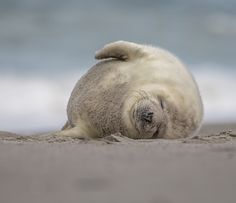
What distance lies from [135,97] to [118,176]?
11.4 ft

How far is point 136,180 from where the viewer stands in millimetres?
2555

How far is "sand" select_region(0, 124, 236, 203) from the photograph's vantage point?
7.43 feet

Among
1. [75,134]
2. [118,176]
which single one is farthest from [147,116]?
[118,176]

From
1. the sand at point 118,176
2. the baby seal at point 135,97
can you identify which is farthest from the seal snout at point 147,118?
the sand at point 118,176

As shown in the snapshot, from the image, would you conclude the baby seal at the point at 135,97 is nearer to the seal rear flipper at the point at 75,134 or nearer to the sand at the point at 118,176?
the seal rear flipper at the point at 75,134

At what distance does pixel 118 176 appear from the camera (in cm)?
264

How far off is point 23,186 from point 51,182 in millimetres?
124

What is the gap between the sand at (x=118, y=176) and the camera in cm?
227

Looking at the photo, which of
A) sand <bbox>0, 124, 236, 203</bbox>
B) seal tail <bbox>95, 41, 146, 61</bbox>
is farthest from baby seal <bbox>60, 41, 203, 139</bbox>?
sand <bbox>0, 124, 236, 203</bbox>

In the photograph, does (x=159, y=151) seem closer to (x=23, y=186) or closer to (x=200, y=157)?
(x=200, y=157)

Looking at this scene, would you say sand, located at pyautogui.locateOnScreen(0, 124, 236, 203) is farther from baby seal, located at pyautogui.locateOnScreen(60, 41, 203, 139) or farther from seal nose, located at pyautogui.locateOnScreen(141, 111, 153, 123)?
baby seal, located at pyautogui.locateOnScreen(60, 41, 203, 139)

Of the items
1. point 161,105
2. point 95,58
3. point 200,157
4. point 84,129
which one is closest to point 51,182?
point 200,157

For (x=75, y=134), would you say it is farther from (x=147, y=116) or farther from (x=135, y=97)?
(x=147, y=116)

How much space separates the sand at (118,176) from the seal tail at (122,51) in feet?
11.6
